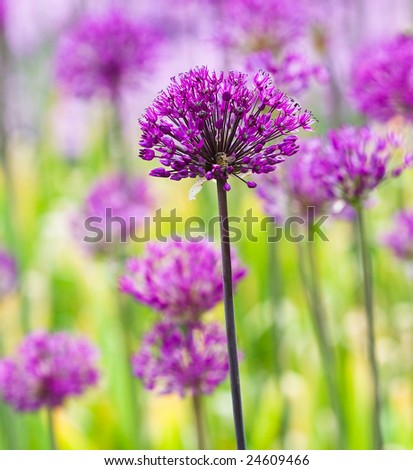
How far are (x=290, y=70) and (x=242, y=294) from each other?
1.05 meters

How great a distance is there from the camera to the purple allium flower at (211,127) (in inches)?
26.3

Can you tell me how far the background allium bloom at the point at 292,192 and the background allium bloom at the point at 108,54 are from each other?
556 millimetres

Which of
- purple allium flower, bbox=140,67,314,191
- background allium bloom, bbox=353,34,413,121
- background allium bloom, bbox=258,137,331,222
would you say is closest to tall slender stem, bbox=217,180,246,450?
purple allium flower, bbox=140,67,314,191

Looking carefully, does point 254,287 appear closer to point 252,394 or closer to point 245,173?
point 252,394

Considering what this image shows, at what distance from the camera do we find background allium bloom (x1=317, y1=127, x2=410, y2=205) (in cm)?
90

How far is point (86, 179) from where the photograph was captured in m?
2.62

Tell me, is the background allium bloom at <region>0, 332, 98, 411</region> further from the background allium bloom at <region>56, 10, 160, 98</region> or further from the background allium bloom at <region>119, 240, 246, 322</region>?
the background allium bloom at <region>56, 10, 160, 98</region>

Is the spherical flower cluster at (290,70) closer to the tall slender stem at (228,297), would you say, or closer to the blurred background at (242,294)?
the blurred background at (242,294)

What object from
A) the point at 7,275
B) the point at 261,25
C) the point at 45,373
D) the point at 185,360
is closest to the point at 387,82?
the point at 261,25

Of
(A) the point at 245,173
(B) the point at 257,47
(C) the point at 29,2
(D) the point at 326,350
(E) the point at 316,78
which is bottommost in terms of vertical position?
(D) the point at 326,350

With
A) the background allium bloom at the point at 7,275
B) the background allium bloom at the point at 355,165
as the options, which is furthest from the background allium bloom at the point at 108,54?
the background allium bloom at the point at 355,165

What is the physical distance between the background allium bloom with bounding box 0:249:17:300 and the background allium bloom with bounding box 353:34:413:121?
754mm
